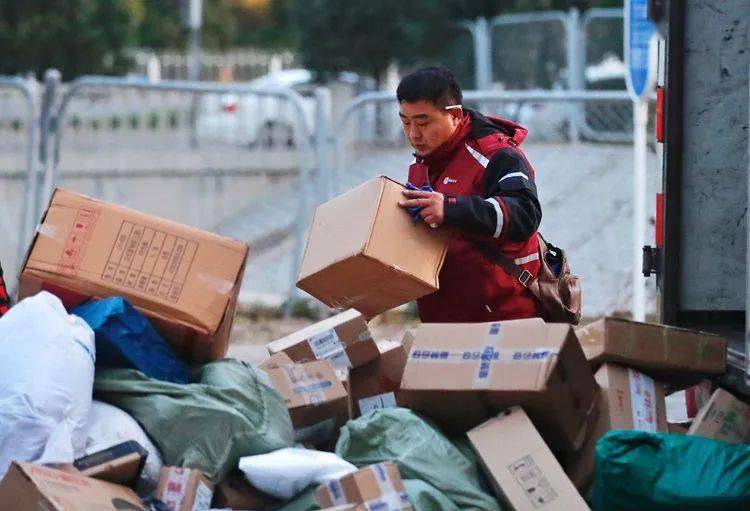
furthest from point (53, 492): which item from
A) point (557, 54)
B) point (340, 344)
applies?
point (557, 54)

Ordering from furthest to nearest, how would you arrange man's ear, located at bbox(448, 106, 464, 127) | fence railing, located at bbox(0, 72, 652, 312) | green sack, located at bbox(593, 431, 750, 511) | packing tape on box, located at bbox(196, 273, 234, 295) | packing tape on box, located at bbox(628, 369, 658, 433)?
1. fence railing, located at bbox(0, 72, 652, 312)
2. packing tape on box, located at bbox(196, 273, 234, 295)
3. man's ear, located at bbox(448, 106, 464, 127)
4. packing tape on box, located at bbox(628, 369, 658, 433)
5. green sack, located at bbox(593, 431, 750, 511)

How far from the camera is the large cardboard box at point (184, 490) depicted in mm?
4105

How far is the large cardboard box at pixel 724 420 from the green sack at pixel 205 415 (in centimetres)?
124

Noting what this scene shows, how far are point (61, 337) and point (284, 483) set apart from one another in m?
0.81

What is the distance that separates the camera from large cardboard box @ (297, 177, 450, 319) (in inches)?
163

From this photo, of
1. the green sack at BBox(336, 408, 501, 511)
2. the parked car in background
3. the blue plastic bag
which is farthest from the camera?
the parked car in background

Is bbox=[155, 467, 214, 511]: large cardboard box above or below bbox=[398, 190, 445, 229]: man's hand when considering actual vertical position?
below

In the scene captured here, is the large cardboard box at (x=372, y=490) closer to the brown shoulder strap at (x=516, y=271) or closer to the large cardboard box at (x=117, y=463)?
the large cardboard box at (x=117, y=463)

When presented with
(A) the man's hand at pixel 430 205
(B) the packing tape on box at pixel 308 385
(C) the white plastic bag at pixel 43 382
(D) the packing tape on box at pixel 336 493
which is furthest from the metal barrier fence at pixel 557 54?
(D) the packing tape on box at pixel 336 493

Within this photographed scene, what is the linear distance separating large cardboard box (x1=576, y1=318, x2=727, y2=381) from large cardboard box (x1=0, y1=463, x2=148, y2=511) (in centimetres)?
143

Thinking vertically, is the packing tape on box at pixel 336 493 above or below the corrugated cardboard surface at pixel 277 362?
below

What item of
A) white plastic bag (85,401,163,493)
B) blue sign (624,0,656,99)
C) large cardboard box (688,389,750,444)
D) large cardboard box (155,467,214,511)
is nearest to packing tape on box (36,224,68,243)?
white plastic bag (85,401,163,493)

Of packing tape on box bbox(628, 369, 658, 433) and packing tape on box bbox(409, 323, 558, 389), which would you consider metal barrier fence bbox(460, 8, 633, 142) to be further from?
packing tape on box bbox(409, 323, 558, 389)

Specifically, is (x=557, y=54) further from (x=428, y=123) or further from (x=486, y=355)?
(x=486, y=355)
